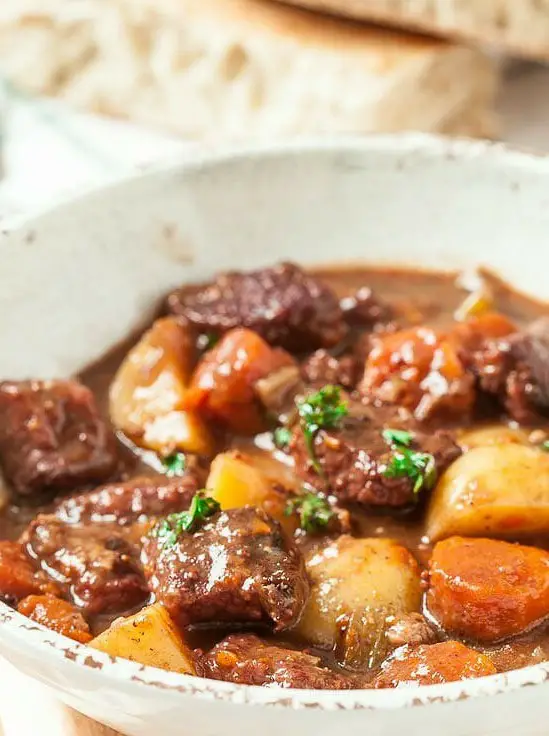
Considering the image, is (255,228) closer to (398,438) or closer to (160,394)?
(160,394)

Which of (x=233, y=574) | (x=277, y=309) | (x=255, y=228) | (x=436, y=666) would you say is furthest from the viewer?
(x=255, y=228)

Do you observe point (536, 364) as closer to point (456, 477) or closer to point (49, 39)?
point (456, 477)

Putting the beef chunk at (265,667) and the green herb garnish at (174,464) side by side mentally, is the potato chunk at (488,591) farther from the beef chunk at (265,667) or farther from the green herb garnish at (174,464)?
the green herb garnish at (174,464)

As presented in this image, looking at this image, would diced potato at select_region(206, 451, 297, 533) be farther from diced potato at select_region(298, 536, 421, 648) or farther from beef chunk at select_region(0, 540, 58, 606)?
beef chunk at select_region(0, 540, 58, 606)

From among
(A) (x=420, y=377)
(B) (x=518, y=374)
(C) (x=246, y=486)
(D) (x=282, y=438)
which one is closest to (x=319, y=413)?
(D) (x=282, y=438)

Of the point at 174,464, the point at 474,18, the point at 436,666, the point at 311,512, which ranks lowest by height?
the point at 174,464

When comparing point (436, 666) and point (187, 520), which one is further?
point (187, 520)

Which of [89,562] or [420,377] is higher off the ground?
[420,377]
